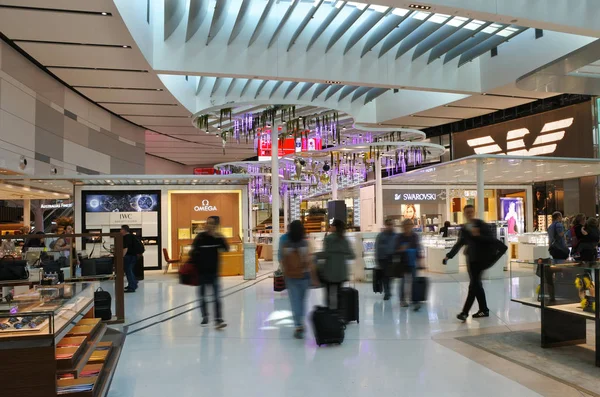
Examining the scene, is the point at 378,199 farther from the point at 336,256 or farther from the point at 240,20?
the point at 336,256

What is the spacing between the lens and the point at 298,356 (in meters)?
5.23

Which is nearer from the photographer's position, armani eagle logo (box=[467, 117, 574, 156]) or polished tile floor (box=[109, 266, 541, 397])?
polished tile floor (box=[109, 266, 541, 397])

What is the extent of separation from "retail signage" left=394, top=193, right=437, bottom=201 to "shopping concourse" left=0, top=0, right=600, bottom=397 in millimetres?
89

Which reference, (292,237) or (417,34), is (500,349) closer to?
(292,237)

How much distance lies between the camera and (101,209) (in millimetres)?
14172

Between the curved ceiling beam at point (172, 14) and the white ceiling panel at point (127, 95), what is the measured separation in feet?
9.78

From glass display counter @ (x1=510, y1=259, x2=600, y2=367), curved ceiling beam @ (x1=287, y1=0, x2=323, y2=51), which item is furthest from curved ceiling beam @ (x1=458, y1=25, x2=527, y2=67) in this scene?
glass display counter @ (x1=510, y1=259, x2=600, y2=367)

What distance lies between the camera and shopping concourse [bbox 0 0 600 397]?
463 centimetres

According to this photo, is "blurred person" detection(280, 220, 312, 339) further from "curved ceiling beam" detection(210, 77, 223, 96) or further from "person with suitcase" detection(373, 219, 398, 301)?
"curved ceiling beam" detection(210, 77, 223, 96)

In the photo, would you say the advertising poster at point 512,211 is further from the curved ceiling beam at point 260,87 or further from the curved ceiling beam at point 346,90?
the curved ceiling beam at point 260,87

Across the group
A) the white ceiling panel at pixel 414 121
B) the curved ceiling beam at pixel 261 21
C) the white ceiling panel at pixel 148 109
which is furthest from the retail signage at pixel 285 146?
the curved ceiling beam at pixel 261 21

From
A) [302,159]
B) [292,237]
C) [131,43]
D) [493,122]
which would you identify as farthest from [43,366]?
[493,122]

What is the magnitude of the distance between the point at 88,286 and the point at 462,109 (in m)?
16.5

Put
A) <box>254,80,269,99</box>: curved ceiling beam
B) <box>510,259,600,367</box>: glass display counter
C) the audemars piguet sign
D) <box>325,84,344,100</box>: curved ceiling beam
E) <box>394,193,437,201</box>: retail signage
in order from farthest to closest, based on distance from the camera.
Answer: <box>394,193,437,201</box>: retail signage → the audemars piguet sign → <box>325,84,344,100</box>: curved ceiling beam → <box>254,80,269,99</box>: curved ceiling beam → <box>510,259,600,367</box>: glass display counter
